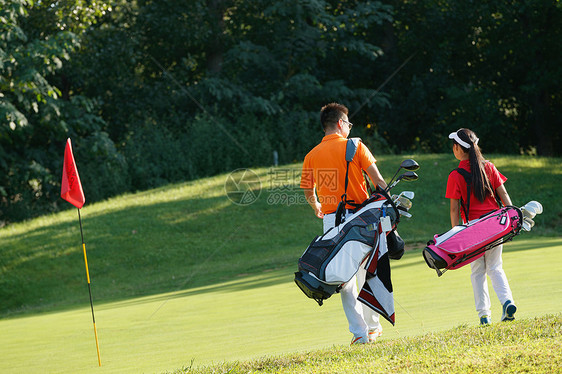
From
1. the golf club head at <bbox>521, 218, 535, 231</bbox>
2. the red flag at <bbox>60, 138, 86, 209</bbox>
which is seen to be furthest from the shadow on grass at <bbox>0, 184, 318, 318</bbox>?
the golf club head at <bbox>521, 218, 535, 231</bbox>

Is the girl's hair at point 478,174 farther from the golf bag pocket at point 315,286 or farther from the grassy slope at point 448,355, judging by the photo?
the golf bag pocket at point 315,286

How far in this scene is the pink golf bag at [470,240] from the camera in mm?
6188

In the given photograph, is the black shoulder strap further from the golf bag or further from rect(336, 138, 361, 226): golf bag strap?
rect(336, 138, 361, 226): golf bag strap

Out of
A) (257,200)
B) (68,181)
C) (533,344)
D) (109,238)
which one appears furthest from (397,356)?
(257,200)

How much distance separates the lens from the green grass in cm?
719

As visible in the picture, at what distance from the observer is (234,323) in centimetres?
828

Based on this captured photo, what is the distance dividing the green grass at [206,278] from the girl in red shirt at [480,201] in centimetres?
46

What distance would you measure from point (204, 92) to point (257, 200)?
29.9ft

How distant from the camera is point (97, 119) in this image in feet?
85.9

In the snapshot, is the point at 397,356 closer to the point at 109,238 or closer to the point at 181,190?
the point at 109,238

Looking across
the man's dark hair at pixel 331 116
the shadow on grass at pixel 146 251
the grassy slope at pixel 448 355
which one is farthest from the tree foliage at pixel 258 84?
the grassy slope at pixel 448 355

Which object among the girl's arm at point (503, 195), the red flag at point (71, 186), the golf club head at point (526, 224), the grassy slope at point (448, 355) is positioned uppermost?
the red flag at point (71, 186)

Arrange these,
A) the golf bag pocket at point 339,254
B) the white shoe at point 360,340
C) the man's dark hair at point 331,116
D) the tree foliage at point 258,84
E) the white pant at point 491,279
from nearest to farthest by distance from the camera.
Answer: the golf bag pocket at point 339,254
the white shoe at point 360,340
the white pant at point 491,279
the man's dark hair at point 331,116
the tree foliage at point 258,84

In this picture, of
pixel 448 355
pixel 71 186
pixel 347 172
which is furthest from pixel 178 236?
pixel 448 355
